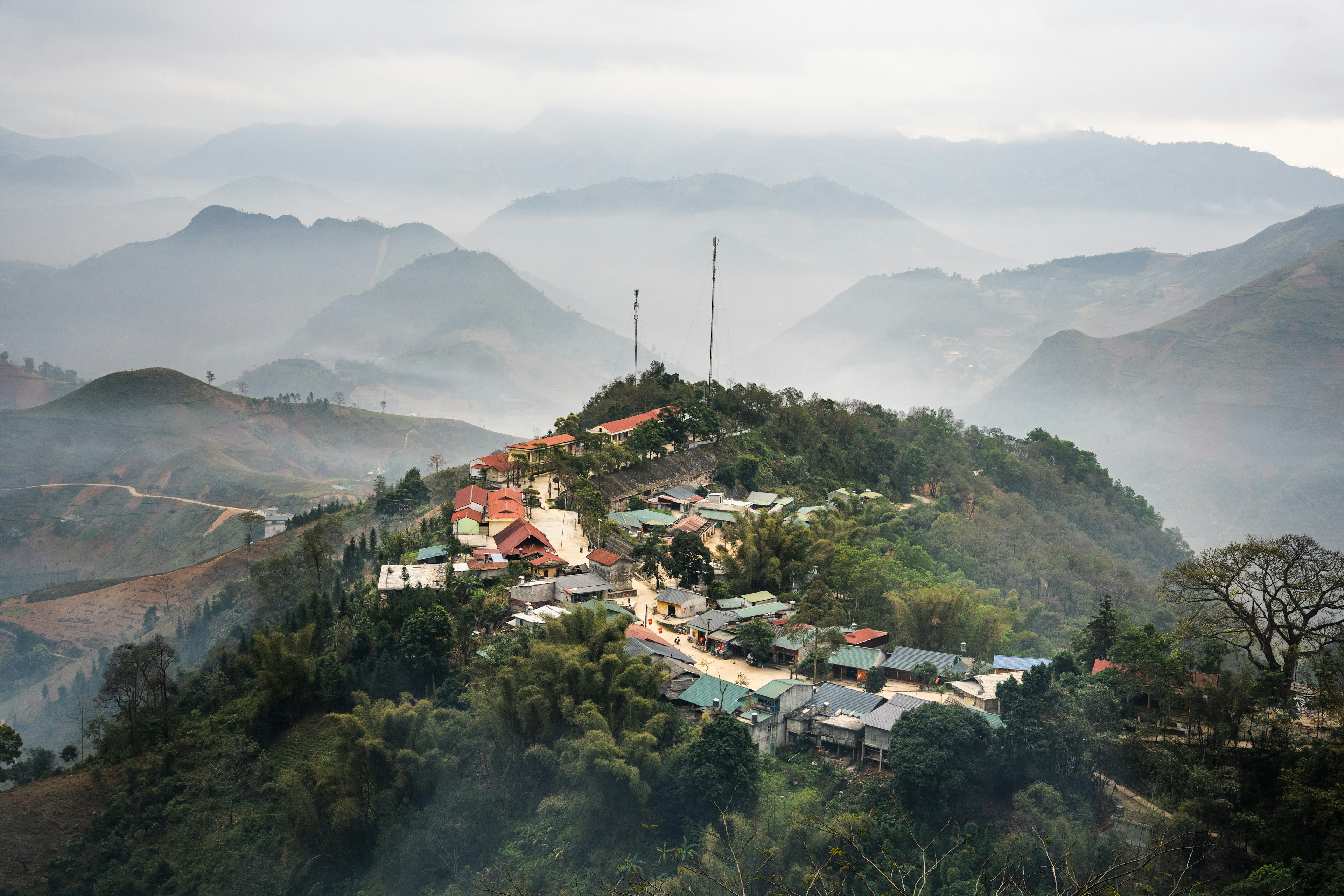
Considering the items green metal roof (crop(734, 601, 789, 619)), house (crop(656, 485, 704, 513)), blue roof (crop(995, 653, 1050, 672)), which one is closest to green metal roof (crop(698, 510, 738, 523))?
house (crop(656, 485, 704, 513))

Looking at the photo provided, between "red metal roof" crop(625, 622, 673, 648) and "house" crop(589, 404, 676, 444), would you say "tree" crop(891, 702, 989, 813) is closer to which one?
"red metal roof" crop(625, 622, 673, 648)

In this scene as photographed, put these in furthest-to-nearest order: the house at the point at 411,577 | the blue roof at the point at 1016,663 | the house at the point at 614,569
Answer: the house at the point at 614,569 < the house at the point at 411,577 < the blue roof at the point at 1016,663

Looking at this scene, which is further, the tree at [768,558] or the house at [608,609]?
the tree at [768,558]

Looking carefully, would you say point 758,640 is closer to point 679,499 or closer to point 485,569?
point 485,569

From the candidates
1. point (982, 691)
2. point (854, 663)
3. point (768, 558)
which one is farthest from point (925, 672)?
point (768, 558)

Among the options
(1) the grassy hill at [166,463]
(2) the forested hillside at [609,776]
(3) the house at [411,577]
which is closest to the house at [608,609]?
(2) the forested hillside at [609,776]

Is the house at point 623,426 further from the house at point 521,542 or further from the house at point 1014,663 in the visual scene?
the house at point 1014,663

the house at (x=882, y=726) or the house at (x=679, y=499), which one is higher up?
the house at (x=679, y=499)

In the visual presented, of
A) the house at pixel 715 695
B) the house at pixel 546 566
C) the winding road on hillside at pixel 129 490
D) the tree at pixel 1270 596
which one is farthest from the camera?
the winding road on hillside at pixel 129 490
